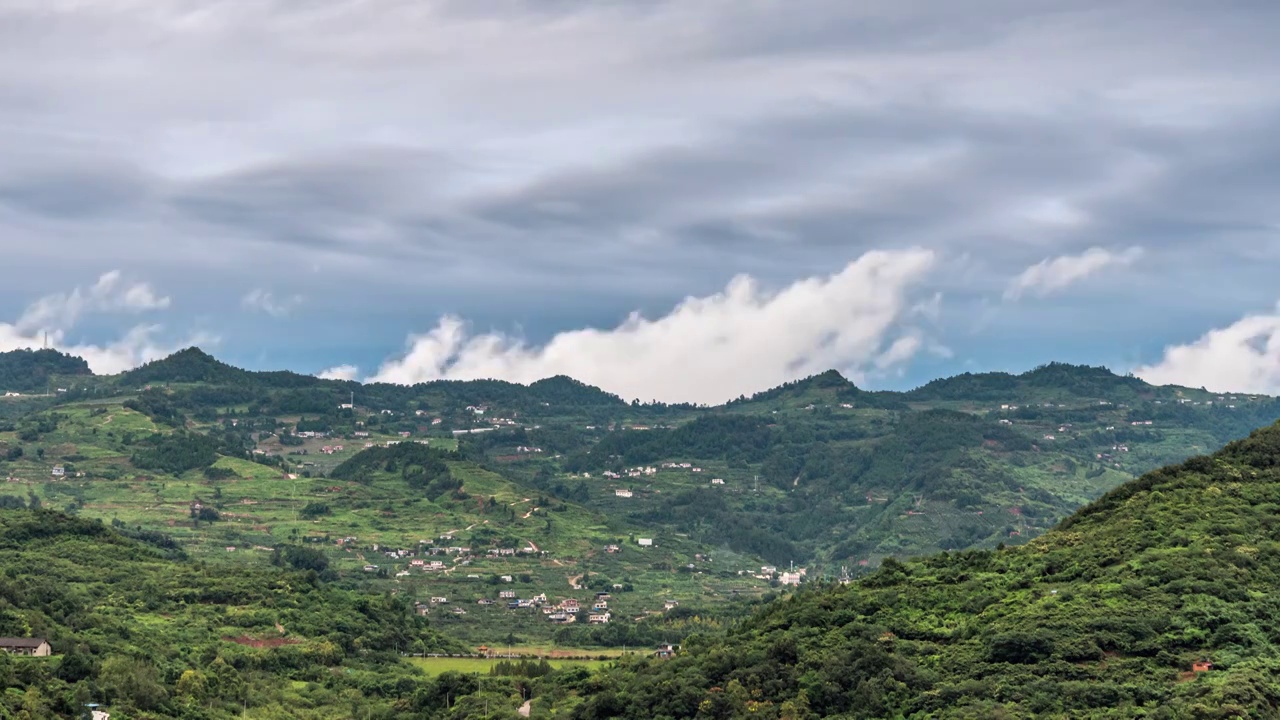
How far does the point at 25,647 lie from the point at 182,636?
16868 millimetres

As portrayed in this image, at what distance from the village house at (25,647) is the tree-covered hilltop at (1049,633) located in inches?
1101

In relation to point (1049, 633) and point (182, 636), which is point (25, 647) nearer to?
point (182, 636)

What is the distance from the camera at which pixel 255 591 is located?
110 metres

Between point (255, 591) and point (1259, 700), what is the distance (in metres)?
75.2

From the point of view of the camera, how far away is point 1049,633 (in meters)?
60.7

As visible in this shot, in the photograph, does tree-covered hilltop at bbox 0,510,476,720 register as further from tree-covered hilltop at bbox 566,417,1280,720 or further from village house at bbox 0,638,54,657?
tree-covered hilltop at bbox 566,417,1280,720

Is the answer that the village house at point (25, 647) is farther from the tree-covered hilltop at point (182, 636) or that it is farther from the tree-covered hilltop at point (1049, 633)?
the tree-covered hilltop at point (1049, 633)

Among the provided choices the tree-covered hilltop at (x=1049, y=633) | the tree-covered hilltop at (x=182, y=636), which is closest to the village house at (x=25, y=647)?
the tree-covered hilltop at (x=182, y=636)

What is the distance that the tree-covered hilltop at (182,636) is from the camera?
73.4m

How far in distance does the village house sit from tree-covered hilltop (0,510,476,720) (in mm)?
803

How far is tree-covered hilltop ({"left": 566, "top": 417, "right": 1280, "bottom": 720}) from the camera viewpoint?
5609cm

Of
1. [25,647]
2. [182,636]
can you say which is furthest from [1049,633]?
[182,636]

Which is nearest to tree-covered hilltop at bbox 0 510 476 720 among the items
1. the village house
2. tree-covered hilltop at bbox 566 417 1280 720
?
the village house

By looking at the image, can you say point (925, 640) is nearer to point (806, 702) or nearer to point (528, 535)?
point (806, 702)
